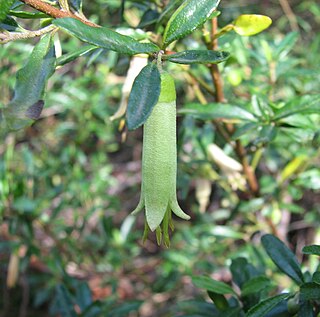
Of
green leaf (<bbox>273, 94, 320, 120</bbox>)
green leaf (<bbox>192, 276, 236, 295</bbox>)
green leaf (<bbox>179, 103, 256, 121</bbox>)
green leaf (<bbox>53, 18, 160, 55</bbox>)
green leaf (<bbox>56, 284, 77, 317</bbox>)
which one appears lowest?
green leaf (<bbox>56, 284, 77, 317</bbox>)

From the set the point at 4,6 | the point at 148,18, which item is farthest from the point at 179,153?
the point at 4,6

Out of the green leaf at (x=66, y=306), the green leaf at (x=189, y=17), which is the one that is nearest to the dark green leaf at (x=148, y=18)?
the green leaf at (x=189, y=17)

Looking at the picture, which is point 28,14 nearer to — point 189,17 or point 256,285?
point 189,17

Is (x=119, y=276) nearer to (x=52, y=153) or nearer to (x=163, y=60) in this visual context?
(x=52, y=153)

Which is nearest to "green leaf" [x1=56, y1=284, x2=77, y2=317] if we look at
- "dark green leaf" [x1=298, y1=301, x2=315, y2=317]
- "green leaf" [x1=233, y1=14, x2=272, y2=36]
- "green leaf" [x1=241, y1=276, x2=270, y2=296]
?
"green leaf" [x1=241, y1=276, x2=270, y2=296]

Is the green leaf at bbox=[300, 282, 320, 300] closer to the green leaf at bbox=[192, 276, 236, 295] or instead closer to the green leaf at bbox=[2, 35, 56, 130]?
the green leaf at bbox=[192, 276, 236, 295]

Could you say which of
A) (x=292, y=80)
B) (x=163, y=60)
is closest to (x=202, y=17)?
(x=163, y=60)

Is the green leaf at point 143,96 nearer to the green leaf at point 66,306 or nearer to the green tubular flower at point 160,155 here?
the green tubular flower at point 160,155
